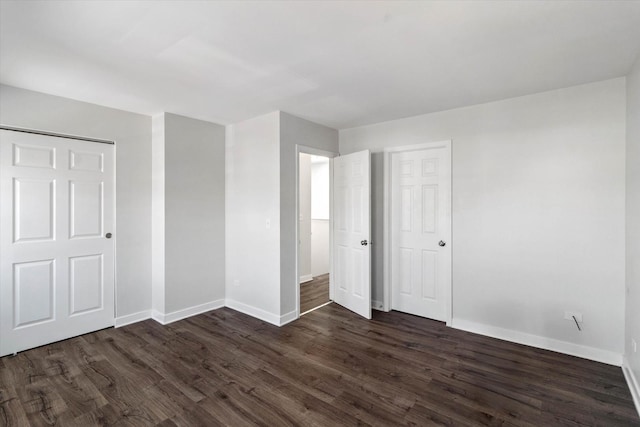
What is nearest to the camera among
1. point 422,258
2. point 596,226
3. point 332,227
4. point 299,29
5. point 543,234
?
point 299,29

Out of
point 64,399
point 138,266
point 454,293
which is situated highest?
point 138,266

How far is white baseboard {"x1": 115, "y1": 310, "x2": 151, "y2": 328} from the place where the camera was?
144 inches

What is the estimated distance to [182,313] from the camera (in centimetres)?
389

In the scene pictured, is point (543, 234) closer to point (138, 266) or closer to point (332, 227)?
point (332, 227)

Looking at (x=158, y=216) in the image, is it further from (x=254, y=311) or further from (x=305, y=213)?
(x=305, y=213)

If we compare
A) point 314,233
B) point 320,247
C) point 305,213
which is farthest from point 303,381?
point 314,233

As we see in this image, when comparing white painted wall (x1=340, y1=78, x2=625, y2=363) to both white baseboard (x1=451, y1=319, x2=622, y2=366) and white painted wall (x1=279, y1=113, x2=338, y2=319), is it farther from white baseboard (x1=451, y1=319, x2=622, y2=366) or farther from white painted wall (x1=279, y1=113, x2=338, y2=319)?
white painted wall (x1=279, y1=113, x2=338, y2=319)

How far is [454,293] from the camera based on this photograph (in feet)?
11.8

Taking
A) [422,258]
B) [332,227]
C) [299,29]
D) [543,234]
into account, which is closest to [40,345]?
[332,227]

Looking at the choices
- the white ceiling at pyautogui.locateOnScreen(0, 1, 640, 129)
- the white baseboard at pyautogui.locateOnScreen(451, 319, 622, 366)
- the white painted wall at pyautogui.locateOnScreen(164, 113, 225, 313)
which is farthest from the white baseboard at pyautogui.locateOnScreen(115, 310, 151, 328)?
the white baseboard at pyautogui.locateOnScreen(451, 319, 622, 366)

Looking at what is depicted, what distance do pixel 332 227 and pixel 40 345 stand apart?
3544 mm

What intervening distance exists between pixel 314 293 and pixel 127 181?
3.08 m

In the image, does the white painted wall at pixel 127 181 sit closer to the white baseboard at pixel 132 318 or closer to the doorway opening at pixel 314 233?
the white baseboard at pixel 132 318

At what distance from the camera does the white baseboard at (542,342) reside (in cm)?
277
